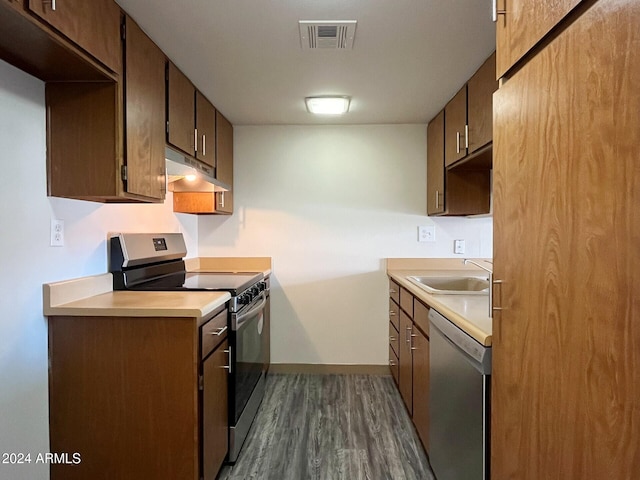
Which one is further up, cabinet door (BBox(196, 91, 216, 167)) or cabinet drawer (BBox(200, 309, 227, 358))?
cabinet door (BBox(196, 91, 216, 167))

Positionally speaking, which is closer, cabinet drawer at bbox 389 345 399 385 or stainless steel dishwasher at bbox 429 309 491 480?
stainless steel dishwasher at bbox 429 309 491 480

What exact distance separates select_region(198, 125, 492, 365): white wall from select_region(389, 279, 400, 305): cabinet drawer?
0.11 m

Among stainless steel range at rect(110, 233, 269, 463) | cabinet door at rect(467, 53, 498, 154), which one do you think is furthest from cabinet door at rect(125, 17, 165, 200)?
cabinet door at rect(467, 53, 498, 154)

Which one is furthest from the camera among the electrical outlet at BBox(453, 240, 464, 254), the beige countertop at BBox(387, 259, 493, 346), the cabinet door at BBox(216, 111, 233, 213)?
the electrical outlet at BBox(453, 240, 464, 254)

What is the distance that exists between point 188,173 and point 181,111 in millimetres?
352

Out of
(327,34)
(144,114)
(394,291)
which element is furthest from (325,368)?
(327,34)

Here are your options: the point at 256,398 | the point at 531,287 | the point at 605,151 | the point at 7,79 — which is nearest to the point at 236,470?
Result: the point at 256,398

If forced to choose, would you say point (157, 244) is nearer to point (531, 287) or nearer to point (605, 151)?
point (531, 287)

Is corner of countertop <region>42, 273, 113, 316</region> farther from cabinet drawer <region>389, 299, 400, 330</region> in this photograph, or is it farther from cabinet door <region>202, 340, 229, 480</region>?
cabinet drawer <region>389, 299, 400, 330</region>

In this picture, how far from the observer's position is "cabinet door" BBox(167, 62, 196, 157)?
2.06 m

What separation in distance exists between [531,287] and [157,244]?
2.18 meters

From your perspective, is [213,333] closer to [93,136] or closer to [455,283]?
[93,136]

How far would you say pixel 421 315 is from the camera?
6.90ft

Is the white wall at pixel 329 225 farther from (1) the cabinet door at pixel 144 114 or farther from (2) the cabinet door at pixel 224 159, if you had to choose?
(1) the cabinet door at pixel 144 114
